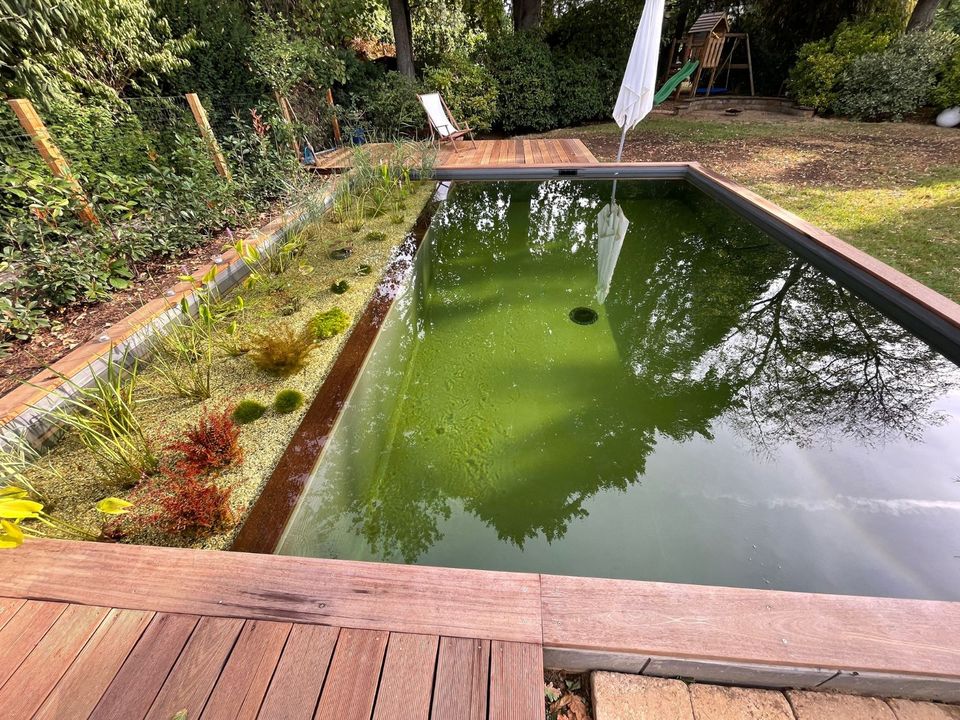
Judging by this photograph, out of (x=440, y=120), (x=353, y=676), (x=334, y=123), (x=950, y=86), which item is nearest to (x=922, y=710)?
(x=353, y=676)

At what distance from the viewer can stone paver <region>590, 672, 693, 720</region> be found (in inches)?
37.1

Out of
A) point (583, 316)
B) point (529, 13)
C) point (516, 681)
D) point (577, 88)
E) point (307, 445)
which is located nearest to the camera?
point (516, 681)

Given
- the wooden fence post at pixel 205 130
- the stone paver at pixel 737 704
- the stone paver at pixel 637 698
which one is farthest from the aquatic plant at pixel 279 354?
the wooden fence post at pixel 205 130

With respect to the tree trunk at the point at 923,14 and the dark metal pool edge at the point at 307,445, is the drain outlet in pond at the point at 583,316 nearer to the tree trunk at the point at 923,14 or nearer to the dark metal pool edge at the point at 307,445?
the dark metal pool edge at the point at 307,445

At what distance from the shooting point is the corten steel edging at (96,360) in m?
1.68

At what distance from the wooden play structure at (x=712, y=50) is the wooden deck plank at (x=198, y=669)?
1092 cm

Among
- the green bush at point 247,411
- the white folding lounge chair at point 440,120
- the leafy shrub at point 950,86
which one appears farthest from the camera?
the leafy shrub at point 950,86

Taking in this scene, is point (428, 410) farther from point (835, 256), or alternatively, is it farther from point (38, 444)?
point (835, 256)

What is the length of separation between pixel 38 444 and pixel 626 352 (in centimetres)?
296

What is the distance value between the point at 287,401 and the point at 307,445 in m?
0.32

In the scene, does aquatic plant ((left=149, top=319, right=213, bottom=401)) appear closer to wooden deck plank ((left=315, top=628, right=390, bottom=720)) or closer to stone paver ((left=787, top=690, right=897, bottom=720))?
wooden deck plank ((left=315, top=628, right=390, bottom=720))

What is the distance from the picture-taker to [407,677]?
938 millimetres

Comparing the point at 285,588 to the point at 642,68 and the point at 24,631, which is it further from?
the point at 642,68

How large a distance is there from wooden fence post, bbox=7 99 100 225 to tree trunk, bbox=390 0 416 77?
20.3ft
